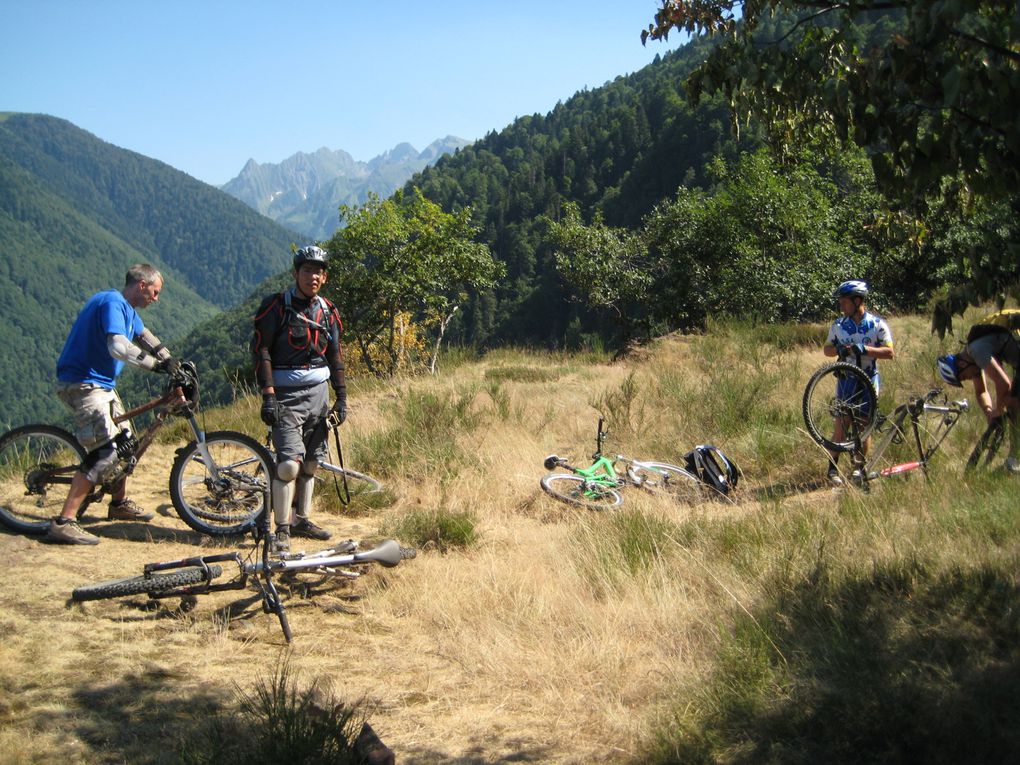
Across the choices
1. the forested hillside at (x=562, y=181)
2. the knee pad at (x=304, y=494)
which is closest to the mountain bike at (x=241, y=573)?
the knee pad at (x=304, y=494)

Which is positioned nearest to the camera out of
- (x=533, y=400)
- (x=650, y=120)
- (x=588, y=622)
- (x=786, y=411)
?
(x=588, y=622)

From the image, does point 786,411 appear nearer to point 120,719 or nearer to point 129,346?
point 129,346

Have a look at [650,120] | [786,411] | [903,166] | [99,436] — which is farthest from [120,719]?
[650,120]

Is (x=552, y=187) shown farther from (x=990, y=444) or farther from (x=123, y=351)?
(x=123, y=351)

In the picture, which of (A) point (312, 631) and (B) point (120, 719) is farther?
(A) point (312, 631)

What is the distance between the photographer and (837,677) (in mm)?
3365

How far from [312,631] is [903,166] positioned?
385 cm

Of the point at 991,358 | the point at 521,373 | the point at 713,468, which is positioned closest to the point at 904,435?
the point at 991,358

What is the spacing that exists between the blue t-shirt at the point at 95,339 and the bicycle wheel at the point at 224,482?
0.83m

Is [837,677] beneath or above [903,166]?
beneath

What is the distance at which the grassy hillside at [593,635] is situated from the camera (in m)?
3.20

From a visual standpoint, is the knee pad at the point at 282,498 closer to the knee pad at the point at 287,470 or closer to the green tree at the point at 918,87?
the knee pad at the point at 287,470

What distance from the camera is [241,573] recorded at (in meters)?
4.88

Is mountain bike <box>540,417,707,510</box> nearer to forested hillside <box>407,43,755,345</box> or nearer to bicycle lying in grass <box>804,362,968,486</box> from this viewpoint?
bicycle lying in grass <box>804,362,968,486</box>
